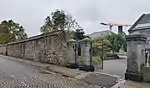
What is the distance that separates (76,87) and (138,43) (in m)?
3.31

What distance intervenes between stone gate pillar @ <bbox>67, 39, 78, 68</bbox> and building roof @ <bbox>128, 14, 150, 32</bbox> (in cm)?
1609

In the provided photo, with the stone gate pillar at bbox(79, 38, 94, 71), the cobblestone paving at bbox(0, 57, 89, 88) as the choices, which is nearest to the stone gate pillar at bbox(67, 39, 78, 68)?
the stone gate pillar at bbox(79, 38, 94, 71)

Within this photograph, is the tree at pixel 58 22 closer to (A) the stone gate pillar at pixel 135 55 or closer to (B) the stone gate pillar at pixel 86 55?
(B) the stone gate pillar at pixel 86 55

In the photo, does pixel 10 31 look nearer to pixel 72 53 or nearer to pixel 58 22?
pixel 58 22

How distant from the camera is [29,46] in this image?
19.1m

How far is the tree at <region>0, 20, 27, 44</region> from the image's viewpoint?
124 feet

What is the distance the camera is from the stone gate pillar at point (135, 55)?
8.06 meters

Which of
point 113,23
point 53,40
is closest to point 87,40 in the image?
point 53,40

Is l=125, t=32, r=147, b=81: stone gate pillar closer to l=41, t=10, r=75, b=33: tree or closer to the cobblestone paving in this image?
the cobblestone paving

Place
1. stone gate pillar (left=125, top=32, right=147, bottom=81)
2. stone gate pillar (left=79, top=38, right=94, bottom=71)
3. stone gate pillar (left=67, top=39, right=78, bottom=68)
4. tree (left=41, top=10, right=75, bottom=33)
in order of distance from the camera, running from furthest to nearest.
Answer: tree (left=41, top=10, right=75, bottom=33) < stone gate pillar (left=67, top=39, right=78, bottom=68) < stone gate pillar (left=79, top=38, right=94, bottom=71) < stone gate pillar (left=125, top=32, right=147, bottom=81)

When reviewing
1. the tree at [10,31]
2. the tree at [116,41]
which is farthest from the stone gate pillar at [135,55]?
the tree at [10,31]

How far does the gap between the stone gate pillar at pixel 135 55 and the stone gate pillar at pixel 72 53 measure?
14.2 ft

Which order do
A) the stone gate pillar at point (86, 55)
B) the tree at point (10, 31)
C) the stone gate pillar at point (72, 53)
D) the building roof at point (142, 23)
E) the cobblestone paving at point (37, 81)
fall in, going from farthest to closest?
the tree at point (10, 31), the building roof at point (142, 23), the stone gate pillar at point (72, 53), the stone gate pillar at point (86, 55), the cobblestone paving at point (37, 81)

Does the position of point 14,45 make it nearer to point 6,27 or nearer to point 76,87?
point 6,27
